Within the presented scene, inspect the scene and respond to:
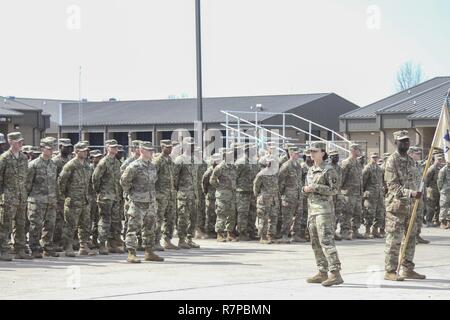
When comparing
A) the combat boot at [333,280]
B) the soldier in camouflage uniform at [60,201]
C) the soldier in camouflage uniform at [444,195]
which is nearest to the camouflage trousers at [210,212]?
the soldier in camouflage uniform at [60,201]

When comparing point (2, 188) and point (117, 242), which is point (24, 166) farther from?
point (117, 242)

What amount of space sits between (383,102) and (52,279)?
123 ft

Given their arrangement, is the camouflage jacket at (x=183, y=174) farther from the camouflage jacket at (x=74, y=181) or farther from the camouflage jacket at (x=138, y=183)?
the camouflage jacket at (x=138, y=183)

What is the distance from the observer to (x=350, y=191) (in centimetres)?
2227

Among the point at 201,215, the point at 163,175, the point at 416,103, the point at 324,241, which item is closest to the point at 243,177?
the point at 201,215

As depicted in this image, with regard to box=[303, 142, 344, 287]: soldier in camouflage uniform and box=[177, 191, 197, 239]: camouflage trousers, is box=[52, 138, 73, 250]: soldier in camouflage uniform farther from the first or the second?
box=[303, 142, 344, 287]: soldier in camouflage uniform

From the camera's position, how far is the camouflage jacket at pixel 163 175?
1845cm

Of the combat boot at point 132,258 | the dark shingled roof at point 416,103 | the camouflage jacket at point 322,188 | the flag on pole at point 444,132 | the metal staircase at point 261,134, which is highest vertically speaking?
the dark shingled roof at point 416,103

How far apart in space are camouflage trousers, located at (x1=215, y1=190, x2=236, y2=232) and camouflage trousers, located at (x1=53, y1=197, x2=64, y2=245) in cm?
455

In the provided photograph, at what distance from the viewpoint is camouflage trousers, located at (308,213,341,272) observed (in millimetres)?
13336

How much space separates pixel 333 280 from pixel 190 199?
22.9 ft

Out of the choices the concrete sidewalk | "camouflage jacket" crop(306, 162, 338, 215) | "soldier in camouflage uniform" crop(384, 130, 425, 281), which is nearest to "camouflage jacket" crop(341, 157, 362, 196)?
the concrete sidewalk

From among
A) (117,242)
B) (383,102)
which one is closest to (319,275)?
(117,242)

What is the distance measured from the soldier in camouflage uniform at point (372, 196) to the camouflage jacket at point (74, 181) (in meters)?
8.10
